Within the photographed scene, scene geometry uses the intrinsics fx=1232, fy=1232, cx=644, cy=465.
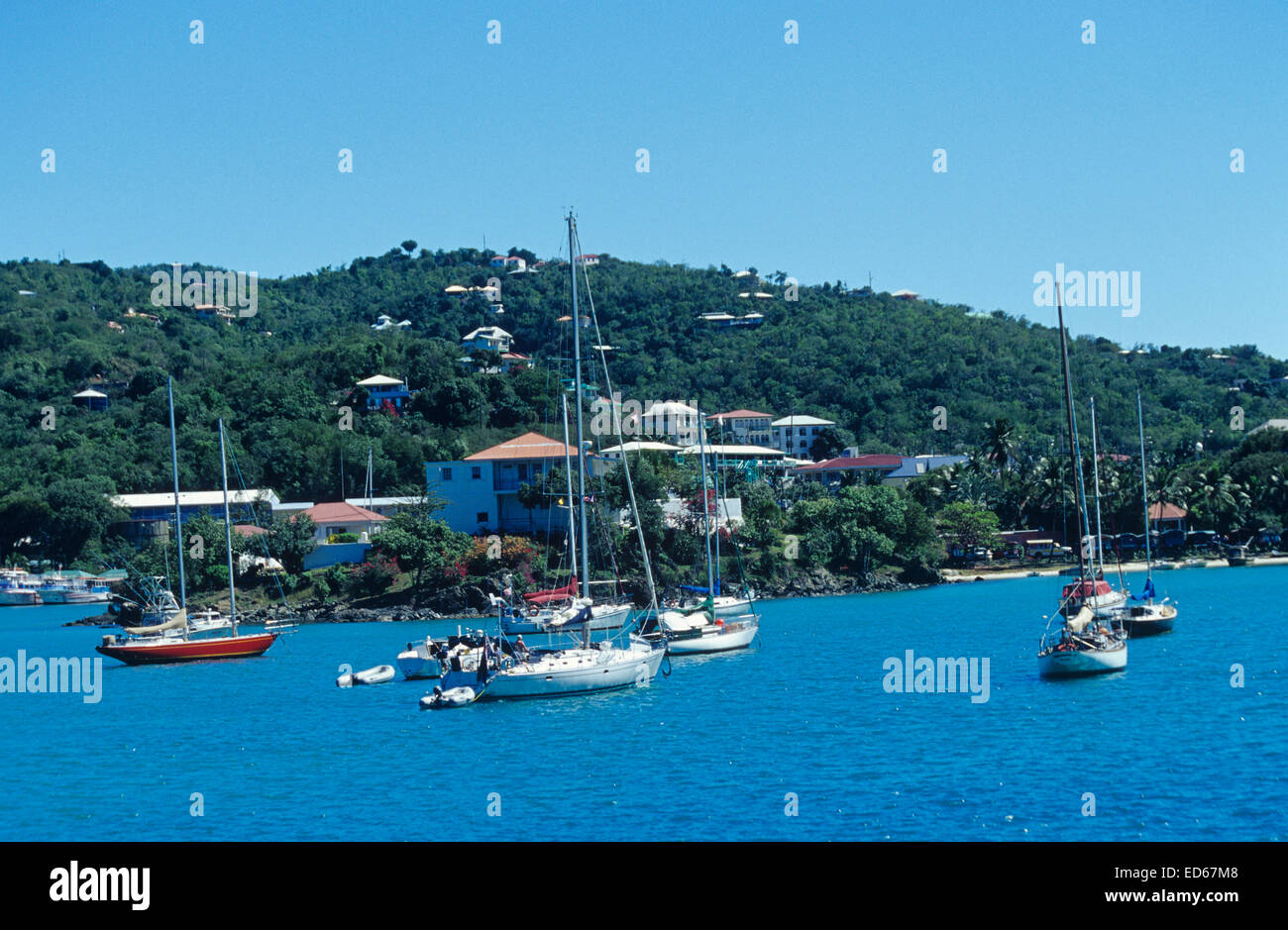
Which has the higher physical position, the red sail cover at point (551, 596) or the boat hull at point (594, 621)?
the red sail cover at point (551, 596)

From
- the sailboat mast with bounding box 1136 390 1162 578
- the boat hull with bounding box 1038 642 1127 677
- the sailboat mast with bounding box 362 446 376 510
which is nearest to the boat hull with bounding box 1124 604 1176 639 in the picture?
the sailboat mast with bounding box 1136 390 1162 578

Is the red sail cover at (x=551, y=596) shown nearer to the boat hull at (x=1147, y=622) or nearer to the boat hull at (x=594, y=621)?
the boat hull at (x=594, y=621)

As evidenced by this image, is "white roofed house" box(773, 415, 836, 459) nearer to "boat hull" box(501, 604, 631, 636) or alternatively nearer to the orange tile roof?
the orange tile roof

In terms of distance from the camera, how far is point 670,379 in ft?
410

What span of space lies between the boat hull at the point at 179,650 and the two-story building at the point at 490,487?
2345 centimetres

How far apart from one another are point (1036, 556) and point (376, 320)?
104 m

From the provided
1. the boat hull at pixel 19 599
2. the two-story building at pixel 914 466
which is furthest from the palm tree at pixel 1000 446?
the boat hull at pixel 19 599

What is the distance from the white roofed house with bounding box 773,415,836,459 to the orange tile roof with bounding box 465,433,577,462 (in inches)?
1846

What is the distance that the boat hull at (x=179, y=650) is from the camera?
155 ft

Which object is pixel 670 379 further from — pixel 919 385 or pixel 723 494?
pixel 723 494

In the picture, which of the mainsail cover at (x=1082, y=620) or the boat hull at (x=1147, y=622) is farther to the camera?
the boat hull at (x=1147, y=622)

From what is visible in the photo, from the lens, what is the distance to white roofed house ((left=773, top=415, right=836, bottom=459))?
11588cm

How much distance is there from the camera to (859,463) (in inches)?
3969
